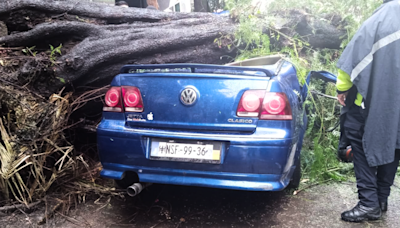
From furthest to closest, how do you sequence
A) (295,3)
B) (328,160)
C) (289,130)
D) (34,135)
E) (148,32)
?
1. (295,3)
2. (148,32)
3. (328,160)
4. (34,135)
5. (289,130)

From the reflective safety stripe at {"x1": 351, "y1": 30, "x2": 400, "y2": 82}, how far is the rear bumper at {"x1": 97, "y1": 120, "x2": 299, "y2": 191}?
0.71 m

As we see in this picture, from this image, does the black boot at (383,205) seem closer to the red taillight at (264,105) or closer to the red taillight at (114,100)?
the red taillight at (264,105)

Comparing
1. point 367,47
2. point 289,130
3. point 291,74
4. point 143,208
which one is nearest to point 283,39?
point 291,74

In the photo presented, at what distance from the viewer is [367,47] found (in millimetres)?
2502

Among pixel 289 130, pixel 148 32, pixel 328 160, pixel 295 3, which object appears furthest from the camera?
pixel 295 3

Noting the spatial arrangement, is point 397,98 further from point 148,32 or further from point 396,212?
point 148,32

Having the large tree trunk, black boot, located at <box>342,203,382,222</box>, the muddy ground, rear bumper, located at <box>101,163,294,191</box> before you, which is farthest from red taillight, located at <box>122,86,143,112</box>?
black boot, located at <box>342,203,382,222</box>

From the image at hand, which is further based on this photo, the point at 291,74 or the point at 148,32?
the point at 148,32

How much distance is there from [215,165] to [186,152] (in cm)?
25

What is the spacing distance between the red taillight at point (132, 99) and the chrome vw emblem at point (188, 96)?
0.37 m

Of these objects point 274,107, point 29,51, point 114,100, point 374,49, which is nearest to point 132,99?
point 114,100

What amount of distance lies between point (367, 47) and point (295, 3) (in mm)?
2424

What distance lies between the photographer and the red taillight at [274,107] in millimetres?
2449

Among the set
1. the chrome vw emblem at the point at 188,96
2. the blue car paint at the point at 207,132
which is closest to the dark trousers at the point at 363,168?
the blue car paint at the point at 207,132
